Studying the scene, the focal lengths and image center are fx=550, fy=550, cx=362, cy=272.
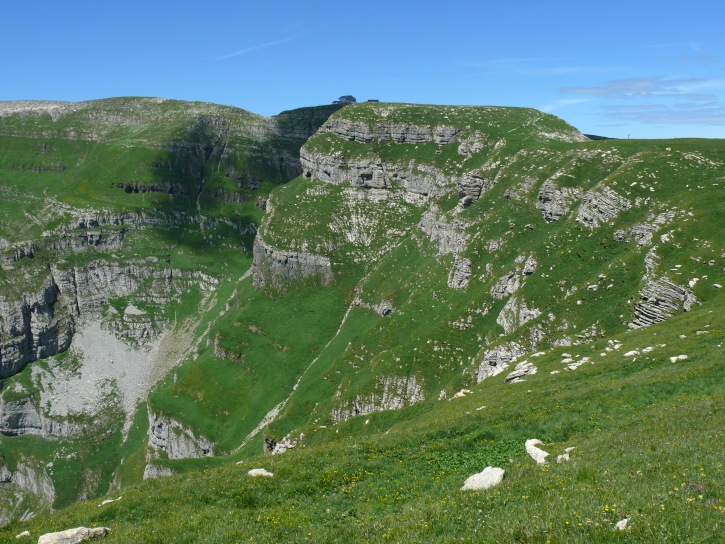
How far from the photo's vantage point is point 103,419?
19575 centimetres

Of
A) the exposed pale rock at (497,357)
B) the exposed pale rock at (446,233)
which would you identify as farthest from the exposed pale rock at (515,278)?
the exposed pale rock at (446,233)

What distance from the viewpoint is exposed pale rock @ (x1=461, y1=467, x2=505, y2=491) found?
20078 millimetres

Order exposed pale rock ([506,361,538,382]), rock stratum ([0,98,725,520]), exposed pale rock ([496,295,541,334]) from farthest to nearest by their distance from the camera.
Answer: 1. exposed pale rock ([496,295,541,334])
2. rock stratum ([0,98,725,520])
3. exposed pale rock ([506,361,538,382])

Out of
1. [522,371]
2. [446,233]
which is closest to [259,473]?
[522,371]

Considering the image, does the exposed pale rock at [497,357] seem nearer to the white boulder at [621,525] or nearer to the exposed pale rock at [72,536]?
the exposed pale rock at [72,536]

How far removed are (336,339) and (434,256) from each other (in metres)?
35.5

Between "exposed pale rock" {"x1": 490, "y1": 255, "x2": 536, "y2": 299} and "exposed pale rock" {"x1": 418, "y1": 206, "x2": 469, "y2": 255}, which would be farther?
"exposed pale rock" {"x1": 418, "y1": 206, "x2": 469, "y2": 255}

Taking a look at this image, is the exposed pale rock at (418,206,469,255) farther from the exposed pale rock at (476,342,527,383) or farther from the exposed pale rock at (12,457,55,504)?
the exposed pale rock at (12,457,55,504)

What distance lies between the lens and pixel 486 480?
67.1ft

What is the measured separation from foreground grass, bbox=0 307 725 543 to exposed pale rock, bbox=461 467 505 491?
1.84 feet

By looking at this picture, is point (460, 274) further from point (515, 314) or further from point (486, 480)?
point (486, 480)

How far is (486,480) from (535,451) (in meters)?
5.65

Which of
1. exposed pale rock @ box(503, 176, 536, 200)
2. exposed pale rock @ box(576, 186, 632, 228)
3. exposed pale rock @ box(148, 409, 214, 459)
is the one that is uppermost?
exposed pale rock @ box(503, 176, 536, 200)

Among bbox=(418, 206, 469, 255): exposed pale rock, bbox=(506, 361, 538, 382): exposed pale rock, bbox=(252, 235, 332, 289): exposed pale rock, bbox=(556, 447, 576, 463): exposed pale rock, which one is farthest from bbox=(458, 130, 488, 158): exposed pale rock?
bbox=(556, 447, 576, 463): exposed pale rock
